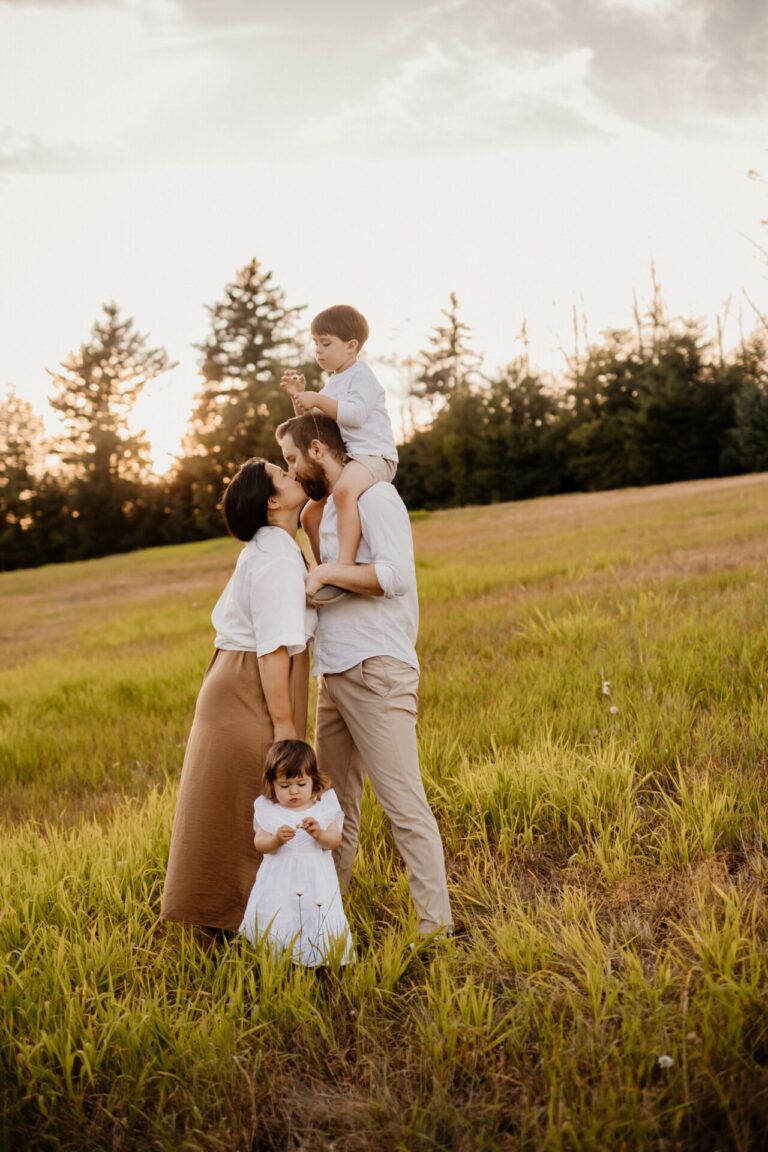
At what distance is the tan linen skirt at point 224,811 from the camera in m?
3.21

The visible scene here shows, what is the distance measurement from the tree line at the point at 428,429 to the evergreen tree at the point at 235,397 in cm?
10

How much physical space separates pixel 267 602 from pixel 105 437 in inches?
2096

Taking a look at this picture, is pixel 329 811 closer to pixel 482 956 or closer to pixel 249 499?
pixel 482 956

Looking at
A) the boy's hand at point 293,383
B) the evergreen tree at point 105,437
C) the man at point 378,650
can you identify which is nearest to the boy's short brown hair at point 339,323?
the boy's hand at point 293,383

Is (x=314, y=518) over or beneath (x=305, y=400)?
beneath

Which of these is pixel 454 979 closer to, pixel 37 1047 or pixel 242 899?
pixel 242 899

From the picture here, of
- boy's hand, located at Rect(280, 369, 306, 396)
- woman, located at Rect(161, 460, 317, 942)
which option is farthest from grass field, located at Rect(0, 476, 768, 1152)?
boy's hand, located at Rect(280, 369, 306, 396)

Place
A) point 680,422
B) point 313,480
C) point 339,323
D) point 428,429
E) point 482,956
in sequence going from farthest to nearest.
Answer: point 428,429, point 680,422, point 339,323, point 313,480, point 482,956

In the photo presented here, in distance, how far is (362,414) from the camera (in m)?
3.51

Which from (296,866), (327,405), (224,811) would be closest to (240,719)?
(224,811)

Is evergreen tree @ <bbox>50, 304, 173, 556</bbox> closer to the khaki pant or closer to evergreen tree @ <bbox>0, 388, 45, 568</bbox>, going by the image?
evergreen tree @ <bbox>0, 388, 45, 568</bbox>

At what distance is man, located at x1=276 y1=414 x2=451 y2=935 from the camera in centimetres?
315

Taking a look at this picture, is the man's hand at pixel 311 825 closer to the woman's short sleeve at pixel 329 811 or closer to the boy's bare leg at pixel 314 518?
the woman's short sleeve at pixel 329 811

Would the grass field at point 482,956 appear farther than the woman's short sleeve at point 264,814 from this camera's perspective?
No
